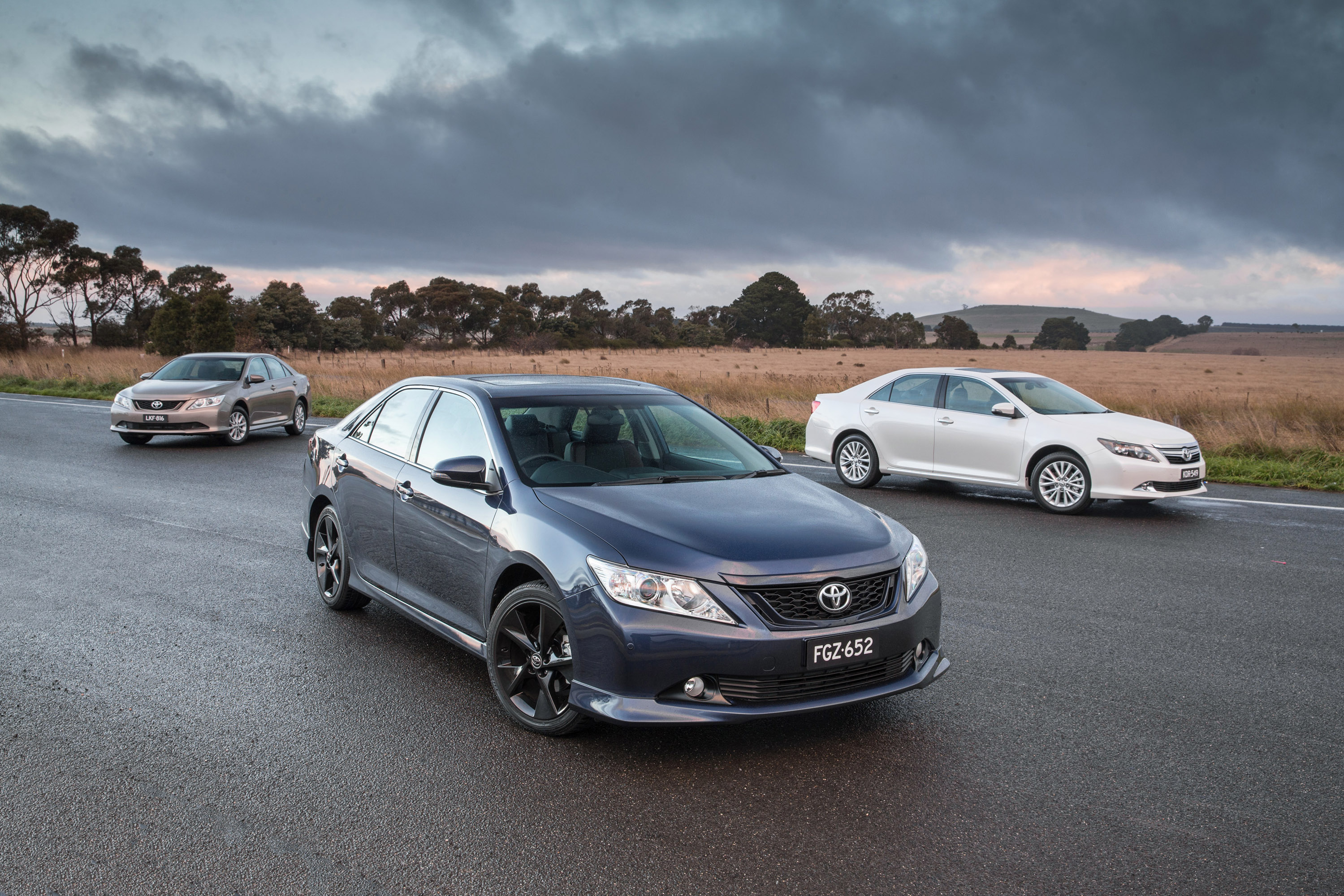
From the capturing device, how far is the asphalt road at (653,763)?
3.12 m

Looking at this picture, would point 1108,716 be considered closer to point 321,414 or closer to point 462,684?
point 462,684

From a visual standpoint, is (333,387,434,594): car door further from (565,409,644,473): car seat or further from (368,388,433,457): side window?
(565,409,644,473): car seat

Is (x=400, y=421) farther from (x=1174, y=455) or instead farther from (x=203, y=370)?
(x=203, y=370)

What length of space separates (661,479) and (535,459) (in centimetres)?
62

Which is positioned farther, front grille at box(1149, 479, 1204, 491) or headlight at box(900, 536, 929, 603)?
front grille at box(1149, 479, 1204, 491)

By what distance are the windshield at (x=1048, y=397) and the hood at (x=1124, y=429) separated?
0.18 meters

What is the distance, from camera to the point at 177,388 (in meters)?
16.1

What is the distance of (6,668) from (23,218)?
61133mm

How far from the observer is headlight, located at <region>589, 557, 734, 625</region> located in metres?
3.67

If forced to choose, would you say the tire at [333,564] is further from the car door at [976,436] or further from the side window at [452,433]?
the car door at [976,436]

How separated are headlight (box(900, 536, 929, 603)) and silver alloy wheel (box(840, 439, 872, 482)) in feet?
25.4

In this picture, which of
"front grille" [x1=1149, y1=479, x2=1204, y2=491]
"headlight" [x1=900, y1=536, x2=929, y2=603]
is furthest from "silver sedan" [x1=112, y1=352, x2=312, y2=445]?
"headlight" [x1=900, y1=536, x2=929, y2=603]

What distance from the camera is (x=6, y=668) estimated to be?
16.3ft

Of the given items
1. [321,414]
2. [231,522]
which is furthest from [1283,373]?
[231,522]
